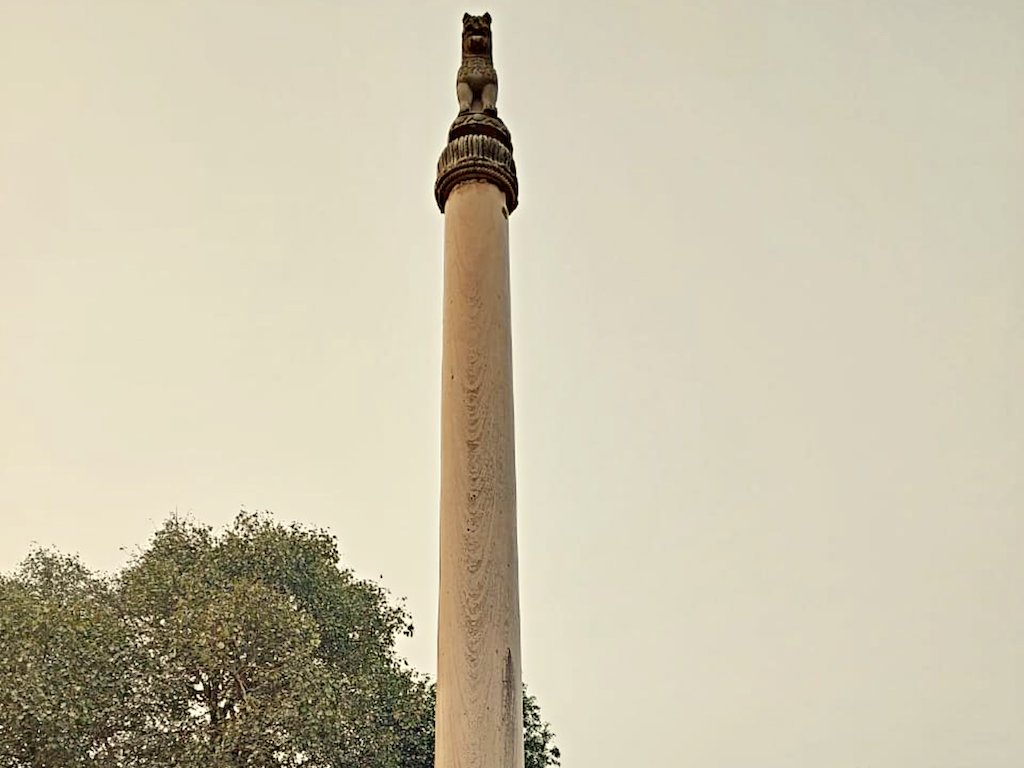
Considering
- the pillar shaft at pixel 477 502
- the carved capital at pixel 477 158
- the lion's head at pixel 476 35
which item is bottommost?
the pillar shaft at pixel 477 502

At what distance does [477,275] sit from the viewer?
34.2 ft

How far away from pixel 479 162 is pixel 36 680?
15862 millimetres

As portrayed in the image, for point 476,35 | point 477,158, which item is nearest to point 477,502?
point 477,158

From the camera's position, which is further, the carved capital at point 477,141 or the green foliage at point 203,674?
the green foliage at point 203,674

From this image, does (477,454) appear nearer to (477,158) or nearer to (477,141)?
(477,158)

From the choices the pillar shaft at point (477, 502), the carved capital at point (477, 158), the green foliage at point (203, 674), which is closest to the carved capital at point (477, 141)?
the carved capital at point (477, 158)

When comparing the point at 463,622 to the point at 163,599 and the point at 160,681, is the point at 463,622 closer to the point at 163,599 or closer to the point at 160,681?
the point at 160,681

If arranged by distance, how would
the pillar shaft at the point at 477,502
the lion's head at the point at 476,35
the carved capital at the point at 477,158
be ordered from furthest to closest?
the lion's head at the point at 476,35
the carved capital at the point at 477,158
the pillar shaft at the point at 477,502

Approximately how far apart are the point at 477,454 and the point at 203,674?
51.8 feet

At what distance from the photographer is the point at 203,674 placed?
22859mm

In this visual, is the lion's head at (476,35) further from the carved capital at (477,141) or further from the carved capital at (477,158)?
the carved capital at (477,158)

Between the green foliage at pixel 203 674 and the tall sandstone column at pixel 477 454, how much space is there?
46.6 ft

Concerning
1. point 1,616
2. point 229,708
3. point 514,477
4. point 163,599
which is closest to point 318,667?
point 229,708

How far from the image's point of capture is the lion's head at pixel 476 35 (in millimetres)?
12016
